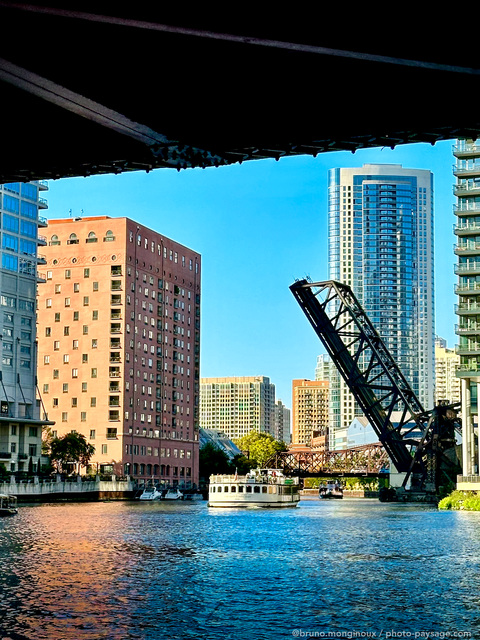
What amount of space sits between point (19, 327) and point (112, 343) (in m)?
27.3

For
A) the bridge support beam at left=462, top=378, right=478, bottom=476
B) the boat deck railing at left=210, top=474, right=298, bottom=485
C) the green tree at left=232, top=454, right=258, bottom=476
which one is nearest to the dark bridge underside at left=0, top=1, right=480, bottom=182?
the bridge support beam at left=462, top=378, right=478, bottom=476

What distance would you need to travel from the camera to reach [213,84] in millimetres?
22938

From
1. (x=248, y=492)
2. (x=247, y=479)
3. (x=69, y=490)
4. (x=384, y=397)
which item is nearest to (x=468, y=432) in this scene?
A: (x=384, y=397)

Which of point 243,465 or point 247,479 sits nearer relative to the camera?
point 247,479

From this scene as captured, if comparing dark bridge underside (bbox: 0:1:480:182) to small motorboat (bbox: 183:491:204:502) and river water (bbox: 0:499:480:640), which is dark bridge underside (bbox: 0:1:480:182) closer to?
river water (bbox: 0:499:480:640)

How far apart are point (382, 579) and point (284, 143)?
12.8 m

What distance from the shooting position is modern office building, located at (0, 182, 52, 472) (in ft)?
353

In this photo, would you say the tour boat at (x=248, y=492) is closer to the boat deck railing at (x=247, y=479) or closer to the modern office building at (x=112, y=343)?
the boat deck railing at (x=247, y=479)

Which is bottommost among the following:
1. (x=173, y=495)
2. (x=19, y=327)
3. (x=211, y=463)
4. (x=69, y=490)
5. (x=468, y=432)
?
(x=173, y=495)

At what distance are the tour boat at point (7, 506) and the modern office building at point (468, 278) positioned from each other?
31.5 m

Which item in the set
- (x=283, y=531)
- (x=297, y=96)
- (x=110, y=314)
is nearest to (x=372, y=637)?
(x=297, y=96)

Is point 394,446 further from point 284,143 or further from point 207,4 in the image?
point 207,4

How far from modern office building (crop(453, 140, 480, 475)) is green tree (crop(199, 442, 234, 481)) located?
85.1 metres

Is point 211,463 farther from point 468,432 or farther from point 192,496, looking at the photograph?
point 468,432
